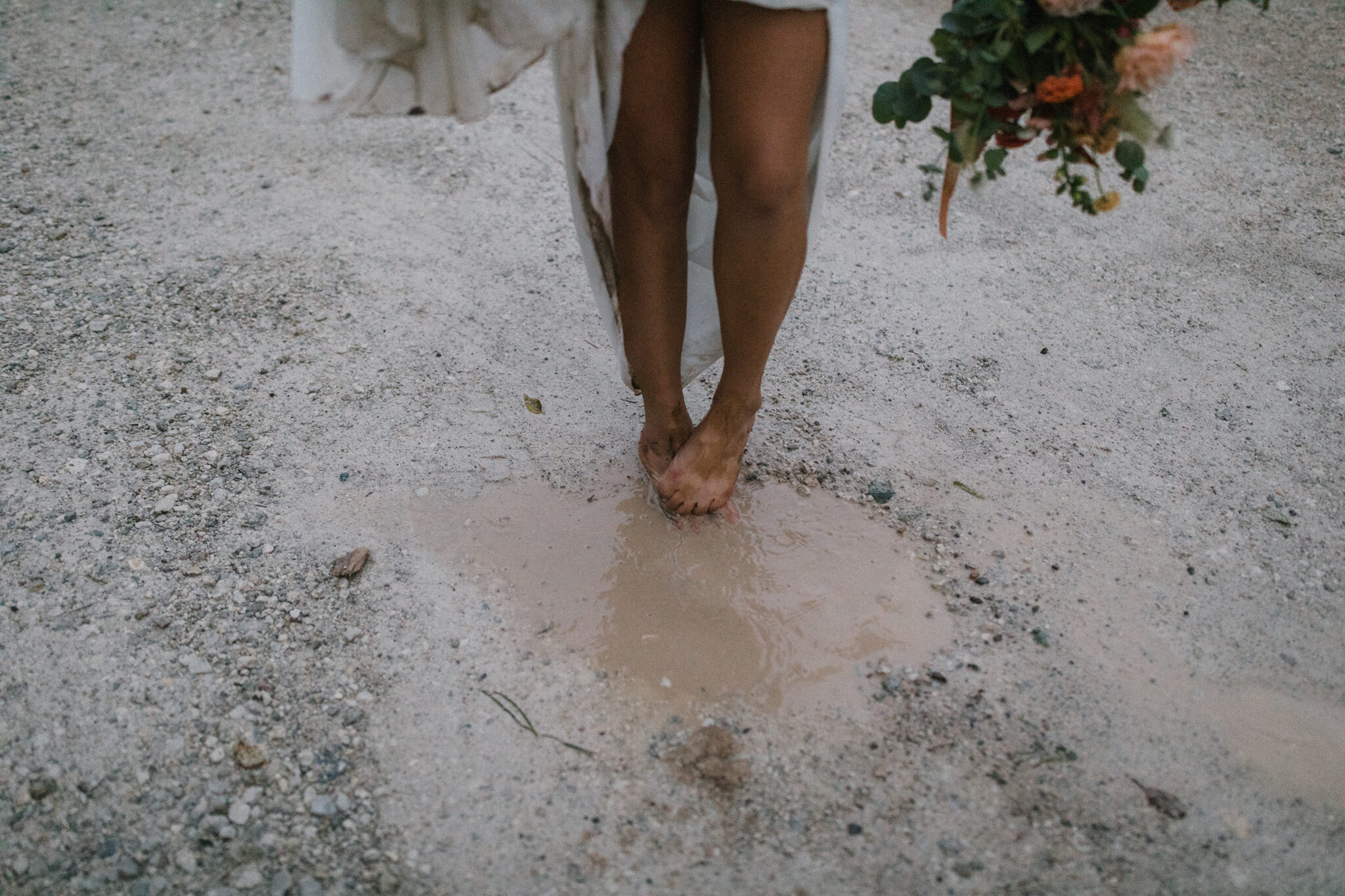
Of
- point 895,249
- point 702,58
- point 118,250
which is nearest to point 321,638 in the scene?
point 702,58

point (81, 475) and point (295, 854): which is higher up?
point (81, 475)

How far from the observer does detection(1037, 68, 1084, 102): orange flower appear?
129 centimetres

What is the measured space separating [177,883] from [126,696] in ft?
1.22

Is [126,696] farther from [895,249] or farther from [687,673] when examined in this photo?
[895,249]

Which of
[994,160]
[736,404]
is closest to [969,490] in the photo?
[736,404]

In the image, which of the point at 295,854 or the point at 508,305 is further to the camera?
the point at 508,305

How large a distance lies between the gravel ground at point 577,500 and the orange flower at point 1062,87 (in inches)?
37.0

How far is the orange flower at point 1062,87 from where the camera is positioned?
50.8 inches

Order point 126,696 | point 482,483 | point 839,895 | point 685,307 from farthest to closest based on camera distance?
point 482,483, point 685,307, point 126,696, point 839,895

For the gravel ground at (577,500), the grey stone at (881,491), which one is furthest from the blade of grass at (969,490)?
the grey stone at (881,491)

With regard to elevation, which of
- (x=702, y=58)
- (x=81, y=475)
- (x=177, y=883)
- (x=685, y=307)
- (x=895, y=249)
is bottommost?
(x=177, y=883)

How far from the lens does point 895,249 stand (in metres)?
2.78

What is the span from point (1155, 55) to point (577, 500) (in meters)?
1.36

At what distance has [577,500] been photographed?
2.05 meters
